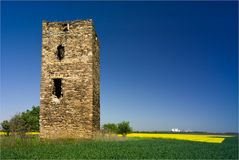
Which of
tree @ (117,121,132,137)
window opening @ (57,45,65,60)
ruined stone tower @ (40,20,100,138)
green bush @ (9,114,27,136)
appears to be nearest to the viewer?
green bush @ (9,114,27,136)

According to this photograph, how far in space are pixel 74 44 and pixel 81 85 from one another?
271 centimetres

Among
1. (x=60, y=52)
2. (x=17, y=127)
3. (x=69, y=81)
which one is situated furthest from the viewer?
(x=60, y=52)

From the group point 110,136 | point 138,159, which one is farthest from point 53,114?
point 138,159

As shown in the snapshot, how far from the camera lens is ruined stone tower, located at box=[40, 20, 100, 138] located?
58.3ft

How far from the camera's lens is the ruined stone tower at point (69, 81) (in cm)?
1777

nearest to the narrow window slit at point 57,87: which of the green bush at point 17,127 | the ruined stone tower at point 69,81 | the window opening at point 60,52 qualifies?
the ruined stone tower at point 69,81

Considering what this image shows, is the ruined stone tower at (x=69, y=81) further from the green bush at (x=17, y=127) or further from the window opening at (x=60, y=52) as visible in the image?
the green bush at (x=17, y=127)

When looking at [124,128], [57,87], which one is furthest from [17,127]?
[124,128]

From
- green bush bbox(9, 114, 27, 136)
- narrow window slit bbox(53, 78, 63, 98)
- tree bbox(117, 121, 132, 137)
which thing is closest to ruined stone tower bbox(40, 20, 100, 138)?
narrow window slit bbox(53, 78, 63, 98)

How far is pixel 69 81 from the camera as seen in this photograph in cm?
1830

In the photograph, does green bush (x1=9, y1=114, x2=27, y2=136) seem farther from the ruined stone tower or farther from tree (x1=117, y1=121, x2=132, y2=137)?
tree (x1=117, y1=121, x2=132, y2=137)

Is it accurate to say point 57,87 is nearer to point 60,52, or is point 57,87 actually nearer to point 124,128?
point 60,52

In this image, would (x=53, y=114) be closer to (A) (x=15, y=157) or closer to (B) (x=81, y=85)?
(B) (x=81, y=85)

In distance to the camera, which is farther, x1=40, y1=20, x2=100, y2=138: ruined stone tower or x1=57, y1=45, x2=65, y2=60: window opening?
x1=57, y1=45, x2=65, y2=60: window opening
